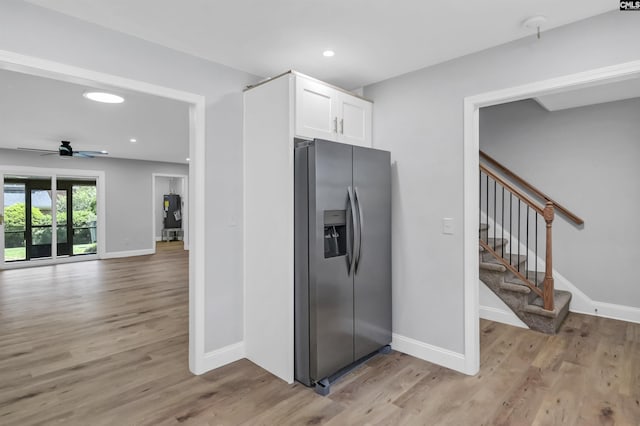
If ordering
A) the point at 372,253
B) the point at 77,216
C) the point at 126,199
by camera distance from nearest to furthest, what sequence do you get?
the point at 372,253 → the point at 77,216 → the point at 126,199

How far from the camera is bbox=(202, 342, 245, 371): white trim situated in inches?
111

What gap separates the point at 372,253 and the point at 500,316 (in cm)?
203

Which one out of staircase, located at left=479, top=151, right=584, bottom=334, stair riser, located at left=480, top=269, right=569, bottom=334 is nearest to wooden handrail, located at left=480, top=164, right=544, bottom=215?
staircase, located at left=479, top=151, right=584, bottom=334

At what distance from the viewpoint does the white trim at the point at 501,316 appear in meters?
3.79

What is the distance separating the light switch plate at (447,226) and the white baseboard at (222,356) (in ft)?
6.57

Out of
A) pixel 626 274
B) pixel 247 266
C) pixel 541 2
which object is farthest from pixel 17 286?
pixel 626 274

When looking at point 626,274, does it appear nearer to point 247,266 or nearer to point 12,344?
point 247,266

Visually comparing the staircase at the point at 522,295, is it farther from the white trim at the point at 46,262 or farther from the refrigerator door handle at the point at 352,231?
the white trim at the point at 46,262

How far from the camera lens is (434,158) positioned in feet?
9.61

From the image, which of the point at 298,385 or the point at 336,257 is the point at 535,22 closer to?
the point at 336,257

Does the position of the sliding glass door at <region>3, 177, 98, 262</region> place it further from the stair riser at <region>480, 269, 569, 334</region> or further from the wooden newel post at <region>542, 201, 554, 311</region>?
the wooden newel post at <region>542, 201, 554, 311</region>

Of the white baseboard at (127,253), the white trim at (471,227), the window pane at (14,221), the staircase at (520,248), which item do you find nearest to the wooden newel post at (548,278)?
the staircase at (520,248)

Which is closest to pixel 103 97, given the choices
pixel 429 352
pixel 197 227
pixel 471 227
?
pixel 197 227

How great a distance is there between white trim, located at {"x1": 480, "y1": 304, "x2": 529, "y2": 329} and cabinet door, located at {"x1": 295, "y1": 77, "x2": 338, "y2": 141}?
274cm
